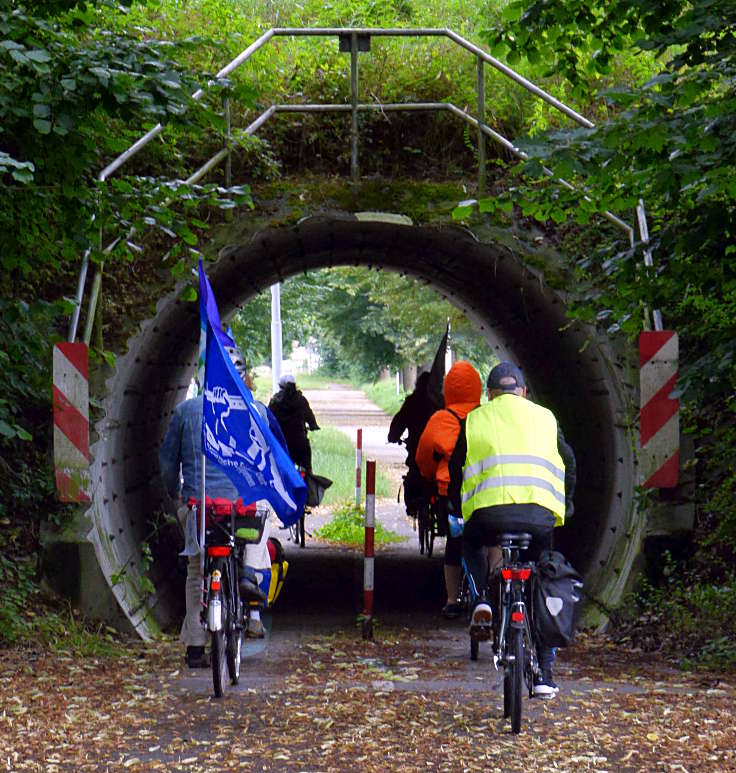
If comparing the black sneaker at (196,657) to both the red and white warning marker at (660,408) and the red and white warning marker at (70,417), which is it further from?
the red and white warning marker at (660,408)

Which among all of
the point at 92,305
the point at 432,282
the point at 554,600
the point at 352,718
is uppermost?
the point at 432,282

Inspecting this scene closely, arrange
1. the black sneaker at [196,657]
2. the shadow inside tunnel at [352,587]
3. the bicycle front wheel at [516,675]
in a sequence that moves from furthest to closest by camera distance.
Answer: the shadow inside tunnel at [352,587], the black sneaker at [196,657], the bicycle front wheel at [516,675]

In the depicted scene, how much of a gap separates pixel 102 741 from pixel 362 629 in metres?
4.20

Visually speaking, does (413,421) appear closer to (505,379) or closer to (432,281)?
(432,281)

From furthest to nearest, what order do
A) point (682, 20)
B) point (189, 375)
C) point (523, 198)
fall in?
point (189, 375) → point (523, 198) → point (682, 20)

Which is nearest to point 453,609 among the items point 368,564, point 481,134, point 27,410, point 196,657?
point 368,564

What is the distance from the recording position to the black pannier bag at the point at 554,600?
6797mm

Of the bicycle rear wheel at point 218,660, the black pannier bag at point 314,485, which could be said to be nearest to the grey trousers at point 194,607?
the bicycle rear wheel at point 218,660

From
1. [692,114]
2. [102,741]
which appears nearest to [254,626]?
[102,741]

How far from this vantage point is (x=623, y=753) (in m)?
5.88

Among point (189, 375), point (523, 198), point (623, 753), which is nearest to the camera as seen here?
point (623, 753)

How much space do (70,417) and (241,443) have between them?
223cm

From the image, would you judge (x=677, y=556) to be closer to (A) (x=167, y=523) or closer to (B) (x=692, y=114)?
(B) (x=692, y=114)

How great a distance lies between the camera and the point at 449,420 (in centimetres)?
1027
